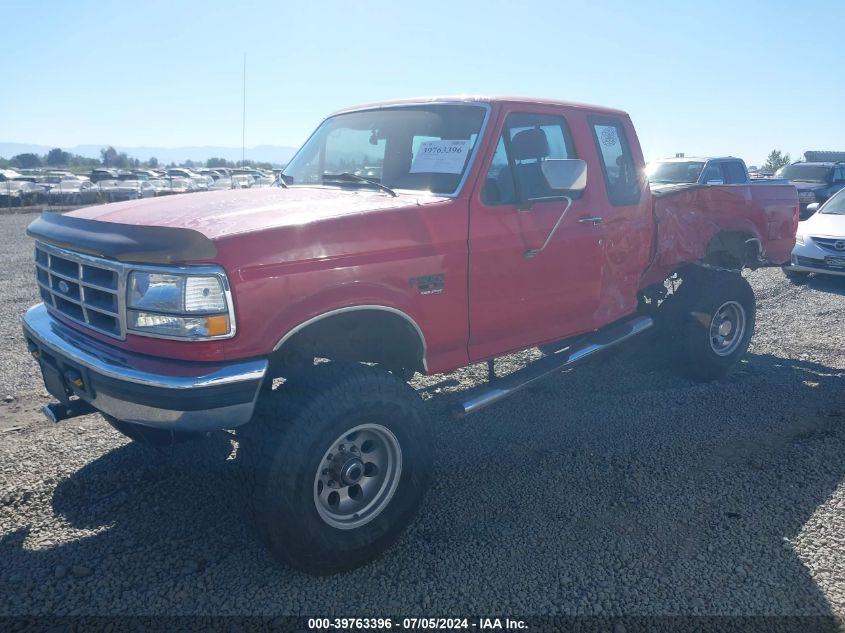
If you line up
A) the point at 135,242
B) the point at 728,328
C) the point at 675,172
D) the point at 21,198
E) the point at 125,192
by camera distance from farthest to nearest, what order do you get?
the point at 125,192 < the point at 21,198 < the point at 675,172 < the point at 728,328 < the point at 135,242

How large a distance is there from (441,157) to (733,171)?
11.1 metres

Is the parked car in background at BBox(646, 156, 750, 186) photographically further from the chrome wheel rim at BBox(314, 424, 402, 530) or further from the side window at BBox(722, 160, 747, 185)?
the chrome wheel rim at BBox(314, 424, 402, 530)

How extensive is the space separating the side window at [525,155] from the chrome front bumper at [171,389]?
1684 mm

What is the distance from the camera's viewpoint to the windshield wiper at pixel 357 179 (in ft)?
11.8

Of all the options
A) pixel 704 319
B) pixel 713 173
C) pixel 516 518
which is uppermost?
pixel 713 173

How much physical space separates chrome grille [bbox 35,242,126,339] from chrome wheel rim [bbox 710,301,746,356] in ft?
15.1

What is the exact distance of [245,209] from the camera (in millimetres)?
3137

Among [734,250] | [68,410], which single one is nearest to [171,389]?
[68,410]

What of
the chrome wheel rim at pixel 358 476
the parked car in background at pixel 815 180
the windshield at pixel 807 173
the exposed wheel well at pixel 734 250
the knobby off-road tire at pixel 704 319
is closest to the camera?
the chrome wheel rim at pixel 358 476

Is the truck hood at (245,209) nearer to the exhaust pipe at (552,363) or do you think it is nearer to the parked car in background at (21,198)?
the exhaust pipe at (552,363)

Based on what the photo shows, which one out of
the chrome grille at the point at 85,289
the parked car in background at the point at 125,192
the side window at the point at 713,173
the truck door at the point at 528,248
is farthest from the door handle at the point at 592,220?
the parked car in background at the point at 125,192

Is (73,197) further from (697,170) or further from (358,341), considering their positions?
(358,341)

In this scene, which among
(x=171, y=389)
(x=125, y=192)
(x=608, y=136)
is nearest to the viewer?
(x=171, y=389)

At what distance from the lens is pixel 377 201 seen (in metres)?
3.32
